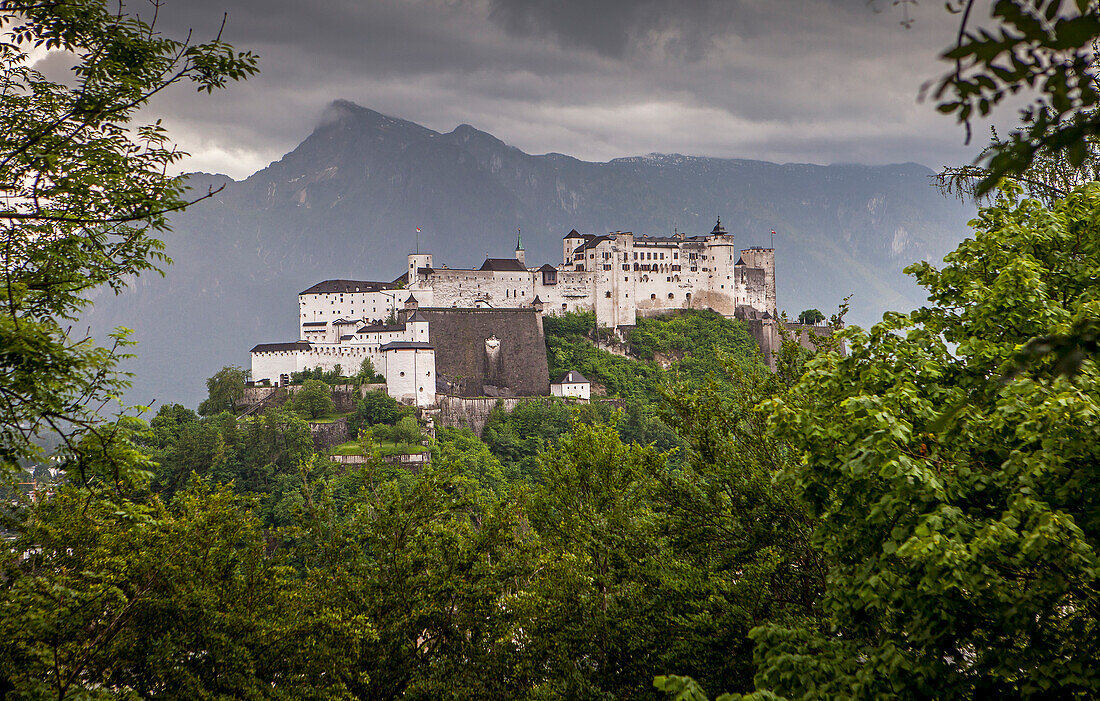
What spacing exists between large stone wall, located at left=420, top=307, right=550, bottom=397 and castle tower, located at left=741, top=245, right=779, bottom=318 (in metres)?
27.2

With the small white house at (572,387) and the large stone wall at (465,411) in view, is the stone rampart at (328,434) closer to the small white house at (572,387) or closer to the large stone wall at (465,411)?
the large stone wall at (465,411)

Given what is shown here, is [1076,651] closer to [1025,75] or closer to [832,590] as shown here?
[832,590]

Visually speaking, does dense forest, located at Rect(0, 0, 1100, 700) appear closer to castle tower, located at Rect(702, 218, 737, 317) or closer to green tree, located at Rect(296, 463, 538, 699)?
green tree, located at Rect(296, 463, 538, 699)

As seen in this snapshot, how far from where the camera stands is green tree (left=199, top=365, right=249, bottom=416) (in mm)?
57469

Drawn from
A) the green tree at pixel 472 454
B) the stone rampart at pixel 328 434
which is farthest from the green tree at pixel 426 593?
the stone rampart at pixel 328 434

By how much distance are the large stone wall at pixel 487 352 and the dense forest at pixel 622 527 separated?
162 ft

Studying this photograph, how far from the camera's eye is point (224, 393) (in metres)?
58.2

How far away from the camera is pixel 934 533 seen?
19.6 feet

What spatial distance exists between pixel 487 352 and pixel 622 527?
177 ft

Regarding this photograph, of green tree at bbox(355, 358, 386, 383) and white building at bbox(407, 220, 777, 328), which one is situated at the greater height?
white building at bbox(407, 220, 777, 328)

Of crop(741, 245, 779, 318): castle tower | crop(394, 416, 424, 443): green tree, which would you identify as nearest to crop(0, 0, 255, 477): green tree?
crop(394, 416, 424, 443): green tree

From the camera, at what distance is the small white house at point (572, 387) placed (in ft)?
213

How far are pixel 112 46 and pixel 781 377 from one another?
32.4 ft

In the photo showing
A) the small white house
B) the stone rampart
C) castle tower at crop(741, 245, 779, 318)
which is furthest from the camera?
castle tower at crop(741, 245, 779, 318)
